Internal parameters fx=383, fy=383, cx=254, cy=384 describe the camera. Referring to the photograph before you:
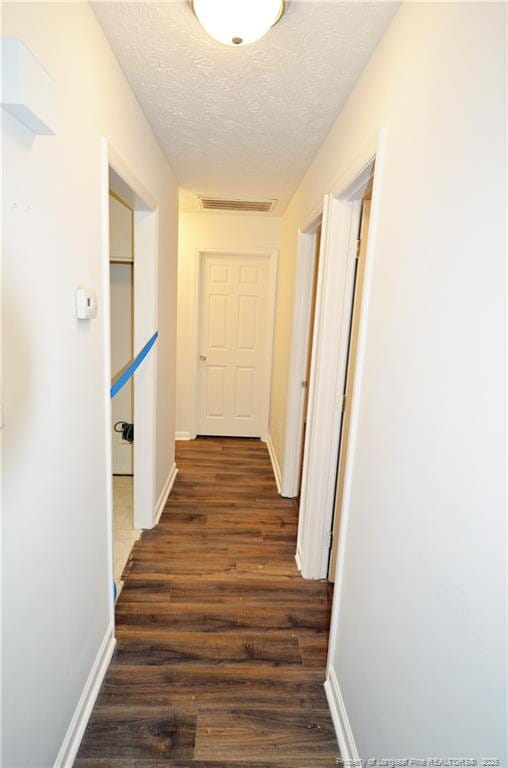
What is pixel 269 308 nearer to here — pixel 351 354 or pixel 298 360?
pixel 298 360

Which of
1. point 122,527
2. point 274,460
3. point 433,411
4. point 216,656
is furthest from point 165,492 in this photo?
point 433,411

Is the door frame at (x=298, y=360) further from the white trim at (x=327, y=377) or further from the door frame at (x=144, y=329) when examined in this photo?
the door frame at (x=144, y=329)

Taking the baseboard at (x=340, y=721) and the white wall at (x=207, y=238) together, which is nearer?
the baseboard at (x=340, y=721)

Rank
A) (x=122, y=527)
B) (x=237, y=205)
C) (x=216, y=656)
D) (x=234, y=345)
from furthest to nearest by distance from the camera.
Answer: (x=234, y=345), (x=237, y=205), (x=122, y=527), (x=216, y=656)

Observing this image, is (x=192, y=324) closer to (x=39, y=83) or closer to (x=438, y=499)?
(x=39, y=83)

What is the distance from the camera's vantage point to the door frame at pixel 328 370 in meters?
1.82

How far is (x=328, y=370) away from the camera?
1969 mm

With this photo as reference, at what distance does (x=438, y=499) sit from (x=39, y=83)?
123cm

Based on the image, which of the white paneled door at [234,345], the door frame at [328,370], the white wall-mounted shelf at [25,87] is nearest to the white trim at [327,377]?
the door frame at [328,370]

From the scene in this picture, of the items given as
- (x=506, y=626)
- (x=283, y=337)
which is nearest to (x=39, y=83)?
(x=506, y=626)

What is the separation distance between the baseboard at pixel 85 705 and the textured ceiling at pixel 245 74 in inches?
89.8

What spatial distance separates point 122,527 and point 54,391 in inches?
69.4

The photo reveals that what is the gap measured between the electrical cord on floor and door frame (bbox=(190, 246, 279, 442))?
1172mm

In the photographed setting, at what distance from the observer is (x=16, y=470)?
2.94 ft
